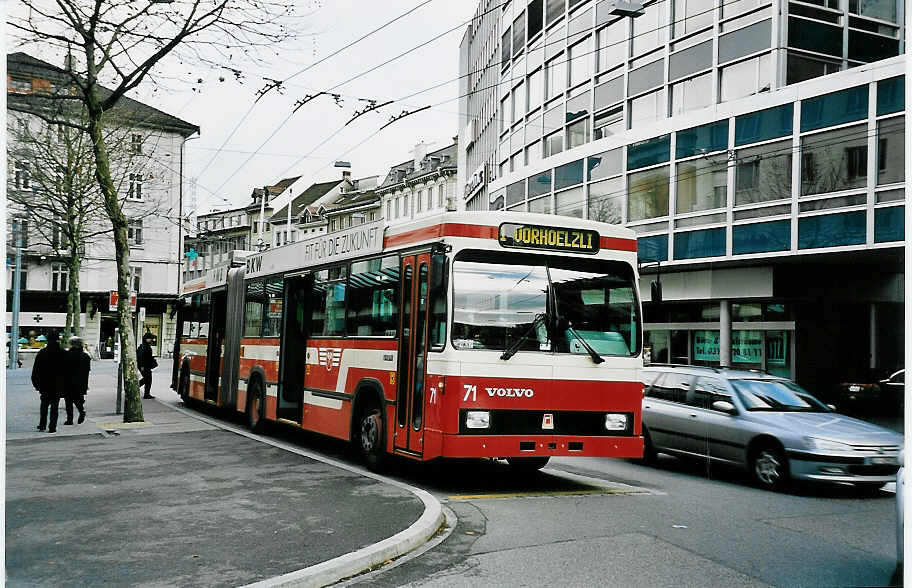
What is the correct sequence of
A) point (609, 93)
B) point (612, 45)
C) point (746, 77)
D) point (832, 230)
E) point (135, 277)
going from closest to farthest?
1. point (832, 230)
2. point (135, 277)
3. point (746, 77)
4. point (612, 45)
5. point (609, 93)

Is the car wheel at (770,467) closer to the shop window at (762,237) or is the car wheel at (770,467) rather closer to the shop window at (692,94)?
the shop window at (762,237)

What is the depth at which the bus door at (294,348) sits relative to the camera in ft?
46.0

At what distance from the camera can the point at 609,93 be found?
24734 mm

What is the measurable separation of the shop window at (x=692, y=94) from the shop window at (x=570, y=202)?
14.2 feet

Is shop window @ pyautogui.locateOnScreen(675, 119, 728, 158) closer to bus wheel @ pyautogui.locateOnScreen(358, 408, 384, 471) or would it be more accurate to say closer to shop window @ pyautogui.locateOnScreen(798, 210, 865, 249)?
shop window @ pyautogui.locateOnScreen(798, 210, 865, 249)

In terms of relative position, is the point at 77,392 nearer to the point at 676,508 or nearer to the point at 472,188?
the point at 676,508

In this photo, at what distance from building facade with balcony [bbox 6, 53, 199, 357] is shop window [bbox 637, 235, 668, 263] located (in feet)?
37.2

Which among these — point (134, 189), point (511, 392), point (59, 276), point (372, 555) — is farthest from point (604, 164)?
point (372, 555)

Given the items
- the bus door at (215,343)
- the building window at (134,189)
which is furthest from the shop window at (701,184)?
the building window at (134,189)

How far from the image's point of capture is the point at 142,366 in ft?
79.5

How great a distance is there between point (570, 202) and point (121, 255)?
14.1 m

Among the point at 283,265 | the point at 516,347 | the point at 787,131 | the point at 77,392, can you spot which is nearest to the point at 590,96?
the point at 787,131

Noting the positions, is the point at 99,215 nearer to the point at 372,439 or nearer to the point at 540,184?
the point at 372,439

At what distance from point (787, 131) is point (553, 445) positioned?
9.15 metres
